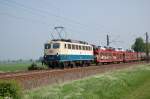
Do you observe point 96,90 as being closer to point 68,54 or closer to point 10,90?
point 10,90

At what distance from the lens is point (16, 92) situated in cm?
1634

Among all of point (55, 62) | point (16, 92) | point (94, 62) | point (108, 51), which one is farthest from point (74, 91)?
point (108, 51)

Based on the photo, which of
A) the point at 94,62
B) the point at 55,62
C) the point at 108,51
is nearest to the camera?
the point at 55,62

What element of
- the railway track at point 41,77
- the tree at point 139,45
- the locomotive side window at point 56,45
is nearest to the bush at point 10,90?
the railway track at point 41,77

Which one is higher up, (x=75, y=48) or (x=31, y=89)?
(x=75, y=48)

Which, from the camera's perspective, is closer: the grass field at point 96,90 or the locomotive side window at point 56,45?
the grass field at point 96,90

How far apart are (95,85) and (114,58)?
4248 centimetres

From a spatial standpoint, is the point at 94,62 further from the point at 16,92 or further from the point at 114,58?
the point at 16,92

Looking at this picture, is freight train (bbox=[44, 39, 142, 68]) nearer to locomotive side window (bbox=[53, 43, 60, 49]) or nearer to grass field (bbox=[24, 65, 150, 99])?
locomotive side window (bbox=[53, 43, 60, 49])

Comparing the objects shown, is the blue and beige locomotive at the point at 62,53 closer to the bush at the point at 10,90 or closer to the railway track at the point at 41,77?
the railway track at the point at 41,77

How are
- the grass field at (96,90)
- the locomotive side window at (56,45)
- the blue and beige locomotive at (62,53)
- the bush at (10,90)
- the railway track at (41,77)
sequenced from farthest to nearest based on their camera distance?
1. the locomotive side window at (56,45)
2. the blue and beige locomotive at (62,53)
3. the railway track at (41,77)
4. the grass field at (96,90)
5. the bush at (10,90)

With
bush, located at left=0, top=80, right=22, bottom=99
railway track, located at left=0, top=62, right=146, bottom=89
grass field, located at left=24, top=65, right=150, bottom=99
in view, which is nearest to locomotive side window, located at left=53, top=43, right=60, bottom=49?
railway track, located at left=0, top=62, right=146, bottom=89

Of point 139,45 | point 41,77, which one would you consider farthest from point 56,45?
point 139,45

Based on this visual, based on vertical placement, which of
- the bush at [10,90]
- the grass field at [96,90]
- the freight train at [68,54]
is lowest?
the grass field at [96,90]
